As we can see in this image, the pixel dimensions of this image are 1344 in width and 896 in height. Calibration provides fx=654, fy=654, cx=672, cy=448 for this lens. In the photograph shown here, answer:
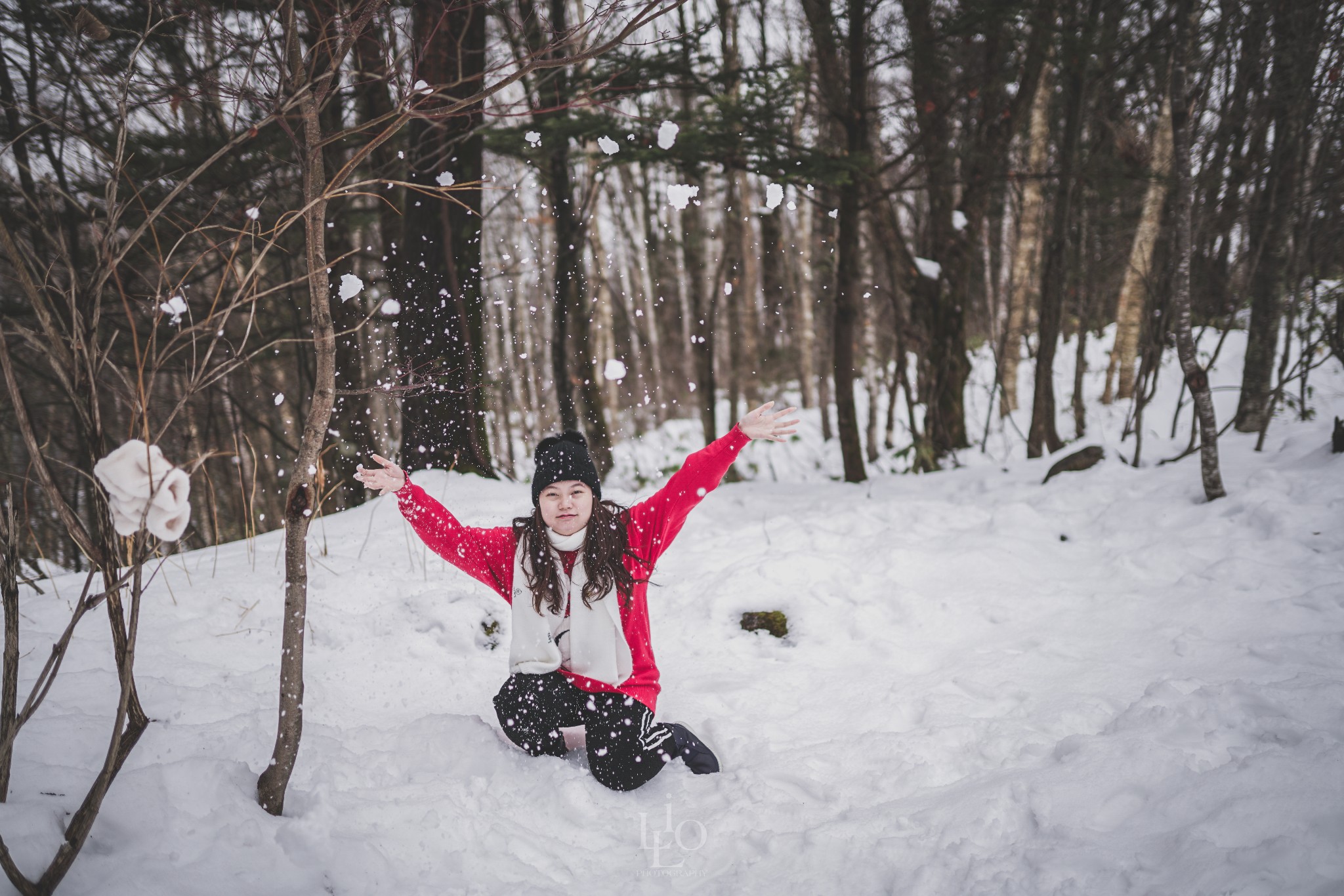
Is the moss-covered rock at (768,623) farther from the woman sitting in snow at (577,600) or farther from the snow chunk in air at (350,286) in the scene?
the snow chunk in air at (350,286)

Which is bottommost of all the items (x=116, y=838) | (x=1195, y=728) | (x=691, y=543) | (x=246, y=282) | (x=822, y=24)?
(x=691, y=543)

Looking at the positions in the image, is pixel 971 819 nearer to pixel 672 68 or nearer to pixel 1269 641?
pixel 1269 641

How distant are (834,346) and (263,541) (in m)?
4.83

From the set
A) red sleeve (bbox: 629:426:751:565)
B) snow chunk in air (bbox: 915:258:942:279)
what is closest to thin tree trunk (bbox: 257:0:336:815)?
red sleeve (bbox: 629:426:751:565)

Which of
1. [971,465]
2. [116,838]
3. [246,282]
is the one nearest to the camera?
[246,282]

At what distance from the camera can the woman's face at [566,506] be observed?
2.32 meters

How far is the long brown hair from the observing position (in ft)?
7.69

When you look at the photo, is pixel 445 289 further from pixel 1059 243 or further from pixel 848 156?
pixel 1059 243

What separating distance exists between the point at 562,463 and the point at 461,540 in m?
0.47

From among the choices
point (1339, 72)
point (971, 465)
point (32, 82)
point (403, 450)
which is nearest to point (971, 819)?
point (403, 450)

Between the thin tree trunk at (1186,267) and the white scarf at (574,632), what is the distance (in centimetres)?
378

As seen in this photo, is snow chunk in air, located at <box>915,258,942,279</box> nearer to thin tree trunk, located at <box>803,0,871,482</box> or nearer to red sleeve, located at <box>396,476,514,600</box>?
thin tree trunk, located at <box>803,0,871,482</box>

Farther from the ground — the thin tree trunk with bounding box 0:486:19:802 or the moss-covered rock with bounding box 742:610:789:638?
the thin tree trunk with bounding box 0:486:19:802

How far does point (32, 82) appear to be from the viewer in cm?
469
